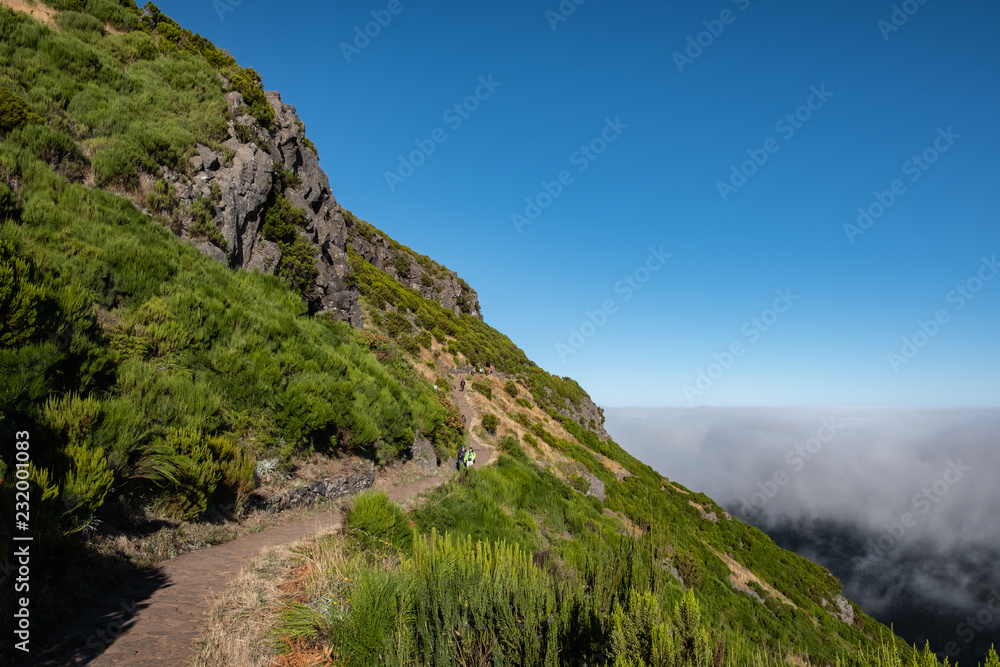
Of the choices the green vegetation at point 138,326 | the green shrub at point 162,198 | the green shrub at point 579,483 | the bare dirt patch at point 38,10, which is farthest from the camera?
the green shrub at point 579,483

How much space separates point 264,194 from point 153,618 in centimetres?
1648

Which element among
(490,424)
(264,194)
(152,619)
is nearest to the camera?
(152,619)

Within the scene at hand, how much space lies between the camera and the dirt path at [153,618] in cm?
339

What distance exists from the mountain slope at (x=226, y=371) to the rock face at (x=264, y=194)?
0.35ft

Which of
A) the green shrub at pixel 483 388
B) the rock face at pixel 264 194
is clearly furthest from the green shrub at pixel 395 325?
the rock face at pixel 264 194

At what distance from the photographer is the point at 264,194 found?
16938 mm

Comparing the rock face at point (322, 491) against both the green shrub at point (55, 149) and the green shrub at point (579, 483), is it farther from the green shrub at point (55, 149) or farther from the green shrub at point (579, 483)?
the green shrub at point (579, 483)

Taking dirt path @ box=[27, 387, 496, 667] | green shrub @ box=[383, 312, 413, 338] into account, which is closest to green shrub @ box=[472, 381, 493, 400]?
green shrub @ box=[383, 312, 413, 338]

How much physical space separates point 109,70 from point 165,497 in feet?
64.5

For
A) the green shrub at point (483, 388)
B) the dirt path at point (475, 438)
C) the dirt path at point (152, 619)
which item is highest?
the green shrub at point (483, 388)

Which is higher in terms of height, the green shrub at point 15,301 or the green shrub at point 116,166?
the green shrub at point 116,166

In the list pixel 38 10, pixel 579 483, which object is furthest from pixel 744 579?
pixel 38 10

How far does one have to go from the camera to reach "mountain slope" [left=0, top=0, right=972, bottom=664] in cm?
420

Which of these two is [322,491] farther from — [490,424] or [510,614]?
[490,424]
